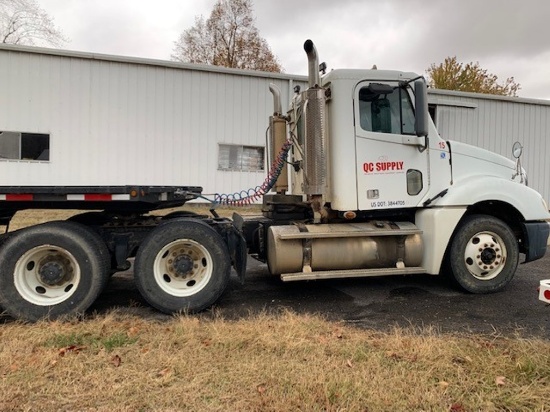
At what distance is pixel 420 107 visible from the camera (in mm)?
5090

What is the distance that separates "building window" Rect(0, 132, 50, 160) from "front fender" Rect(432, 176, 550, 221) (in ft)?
39.1

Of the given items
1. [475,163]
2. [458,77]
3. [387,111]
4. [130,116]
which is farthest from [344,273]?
[458,77]

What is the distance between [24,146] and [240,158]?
665 cm

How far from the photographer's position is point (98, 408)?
8.29 feet

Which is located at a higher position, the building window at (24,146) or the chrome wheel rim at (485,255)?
the building window at (24,146)

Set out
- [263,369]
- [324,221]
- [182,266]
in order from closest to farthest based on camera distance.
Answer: [263,369]
[182,266]
[324,221]

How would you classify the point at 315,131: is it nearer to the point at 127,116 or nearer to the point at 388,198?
the point at 388,198

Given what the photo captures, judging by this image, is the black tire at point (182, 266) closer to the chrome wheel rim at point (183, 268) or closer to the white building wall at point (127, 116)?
the chrome wheel rim at point (183, 268)

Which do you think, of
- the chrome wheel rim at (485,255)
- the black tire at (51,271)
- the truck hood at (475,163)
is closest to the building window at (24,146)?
the black tire at (51,271)

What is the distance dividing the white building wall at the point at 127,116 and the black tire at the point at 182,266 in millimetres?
9583

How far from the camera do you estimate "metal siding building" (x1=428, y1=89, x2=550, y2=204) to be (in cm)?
1667

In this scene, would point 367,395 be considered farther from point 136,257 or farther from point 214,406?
point 136,257

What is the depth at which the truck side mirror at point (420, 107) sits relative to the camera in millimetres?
5070

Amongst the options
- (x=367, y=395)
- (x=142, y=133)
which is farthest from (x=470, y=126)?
(x=367, y=395)
